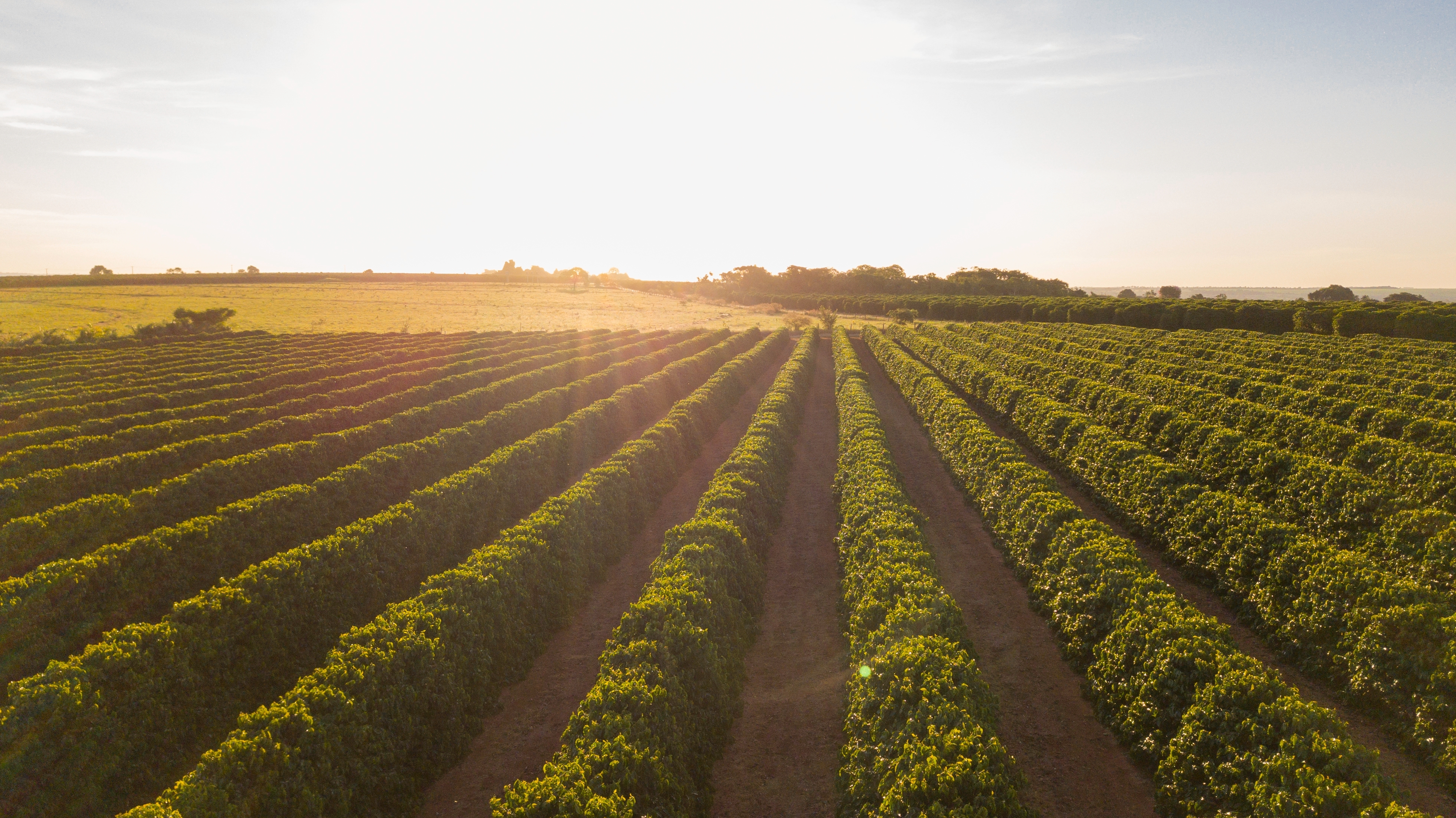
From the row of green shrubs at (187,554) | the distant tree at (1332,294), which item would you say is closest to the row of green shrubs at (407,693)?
the row of green shrubs at (187,554)

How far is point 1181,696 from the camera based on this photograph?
797cm

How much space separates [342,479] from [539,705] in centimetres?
971

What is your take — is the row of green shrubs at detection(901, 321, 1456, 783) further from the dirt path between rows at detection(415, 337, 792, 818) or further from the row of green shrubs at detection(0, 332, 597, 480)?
the row of green shrubs at detection(0, 332, 597, 480)

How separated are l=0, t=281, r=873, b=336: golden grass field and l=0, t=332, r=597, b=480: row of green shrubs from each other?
155 ft

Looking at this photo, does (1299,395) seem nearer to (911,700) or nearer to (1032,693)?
A: (1032,693)

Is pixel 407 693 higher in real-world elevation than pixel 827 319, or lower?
lower

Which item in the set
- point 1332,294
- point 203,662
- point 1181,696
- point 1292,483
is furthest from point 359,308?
point 1332,294

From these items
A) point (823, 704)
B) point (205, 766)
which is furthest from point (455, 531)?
point (823, 704)

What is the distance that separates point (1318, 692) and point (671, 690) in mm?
10409

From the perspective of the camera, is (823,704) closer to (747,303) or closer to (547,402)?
(547,402)

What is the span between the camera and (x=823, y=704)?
10.2 metres

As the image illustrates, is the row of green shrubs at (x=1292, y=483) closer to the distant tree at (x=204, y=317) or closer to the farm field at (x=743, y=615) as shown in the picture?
the farm field at (x=743, y=615)

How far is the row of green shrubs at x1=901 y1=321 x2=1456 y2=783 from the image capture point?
8.68m

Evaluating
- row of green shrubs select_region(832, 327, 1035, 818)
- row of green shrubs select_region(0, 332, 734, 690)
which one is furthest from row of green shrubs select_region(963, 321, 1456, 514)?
row of green shrubs select_region(0, 332, 734, 690)
